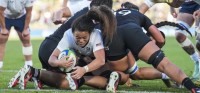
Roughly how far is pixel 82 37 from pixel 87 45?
176 mm

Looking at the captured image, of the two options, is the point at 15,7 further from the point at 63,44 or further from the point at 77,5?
the point at 63,44

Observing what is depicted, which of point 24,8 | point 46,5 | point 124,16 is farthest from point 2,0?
point 46,5

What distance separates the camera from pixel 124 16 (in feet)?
24.6

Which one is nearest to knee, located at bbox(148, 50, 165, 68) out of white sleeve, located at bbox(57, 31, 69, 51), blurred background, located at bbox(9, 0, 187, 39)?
white sleeve, located at bbox(57, 31, 69, 51)

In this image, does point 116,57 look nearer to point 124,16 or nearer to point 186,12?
point 124,16

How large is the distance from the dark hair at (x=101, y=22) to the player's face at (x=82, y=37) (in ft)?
0.17

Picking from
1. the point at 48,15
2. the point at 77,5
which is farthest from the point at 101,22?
the point at 48,15

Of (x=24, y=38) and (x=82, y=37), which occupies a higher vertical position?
(x=82, y=37)

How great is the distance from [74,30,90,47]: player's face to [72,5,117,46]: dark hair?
0.17 feet

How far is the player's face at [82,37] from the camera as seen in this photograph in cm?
685

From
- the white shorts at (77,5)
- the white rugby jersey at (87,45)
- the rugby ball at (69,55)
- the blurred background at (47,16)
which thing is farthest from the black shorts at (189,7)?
the blurred background at (47,16)

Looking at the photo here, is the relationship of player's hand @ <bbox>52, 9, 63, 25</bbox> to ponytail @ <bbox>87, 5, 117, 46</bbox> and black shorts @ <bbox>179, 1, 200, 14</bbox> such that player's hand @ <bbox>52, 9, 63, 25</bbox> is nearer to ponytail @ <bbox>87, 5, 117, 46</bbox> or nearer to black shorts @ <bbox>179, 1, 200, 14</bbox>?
ponytail @ <bbox>87, 5, 117, 46</bbox>

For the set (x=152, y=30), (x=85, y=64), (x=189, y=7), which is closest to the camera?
(x=85, y=64)

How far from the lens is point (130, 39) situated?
276 inches
